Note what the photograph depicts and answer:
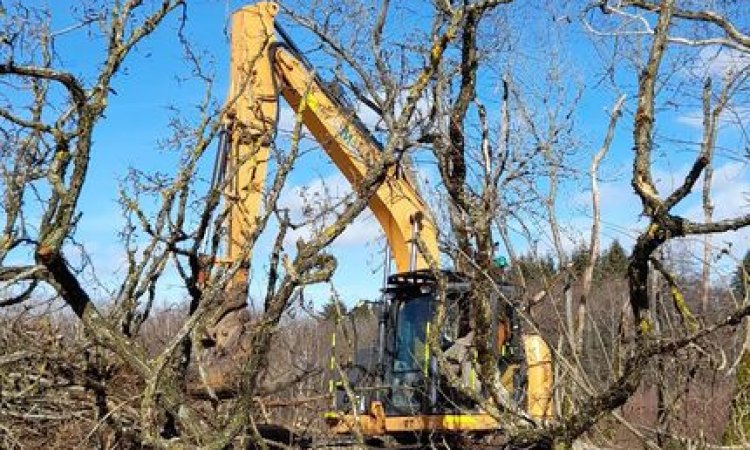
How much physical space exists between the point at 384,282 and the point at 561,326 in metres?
4.49

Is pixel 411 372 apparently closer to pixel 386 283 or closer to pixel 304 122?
pixel 386 283

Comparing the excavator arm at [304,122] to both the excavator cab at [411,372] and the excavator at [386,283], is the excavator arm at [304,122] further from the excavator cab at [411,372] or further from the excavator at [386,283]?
the excavator cab at [411,372]

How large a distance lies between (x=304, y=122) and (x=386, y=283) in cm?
197

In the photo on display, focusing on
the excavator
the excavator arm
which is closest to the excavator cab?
the excavator

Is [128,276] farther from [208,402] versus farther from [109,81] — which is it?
[109,81]

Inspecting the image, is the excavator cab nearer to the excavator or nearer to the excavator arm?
the excavator

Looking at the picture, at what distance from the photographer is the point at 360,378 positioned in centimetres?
1081

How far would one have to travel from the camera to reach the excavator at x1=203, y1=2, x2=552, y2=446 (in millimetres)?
9398

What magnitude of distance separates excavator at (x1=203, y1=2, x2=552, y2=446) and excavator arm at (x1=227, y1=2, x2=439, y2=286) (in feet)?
0.04

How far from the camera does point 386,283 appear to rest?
416 inches

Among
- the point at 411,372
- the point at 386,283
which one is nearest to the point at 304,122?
the point at 386,283

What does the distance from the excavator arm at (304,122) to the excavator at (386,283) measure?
0.01 m

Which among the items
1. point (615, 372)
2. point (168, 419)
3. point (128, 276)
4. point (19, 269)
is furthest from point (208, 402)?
point (615, 372)

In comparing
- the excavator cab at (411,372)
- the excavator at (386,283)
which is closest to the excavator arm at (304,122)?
the excavator at (386,283)
